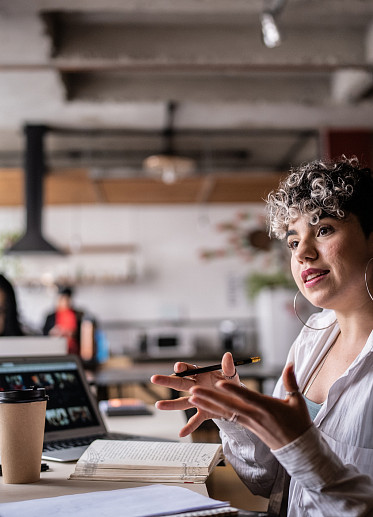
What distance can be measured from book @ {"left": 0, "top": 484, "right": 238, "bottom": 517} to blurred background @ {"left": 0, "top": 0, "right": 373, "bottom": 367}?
269 centimetres

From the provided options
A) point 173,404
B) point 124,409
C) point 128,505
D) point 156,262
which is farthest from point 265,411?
point 156,262

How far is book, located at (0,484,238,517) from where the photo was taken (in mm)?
963

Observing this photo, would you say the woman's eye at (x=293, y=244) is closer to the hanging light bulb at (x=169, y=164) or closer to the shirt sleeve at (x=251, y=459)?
the shirt sleeve at (x=251, y=459)

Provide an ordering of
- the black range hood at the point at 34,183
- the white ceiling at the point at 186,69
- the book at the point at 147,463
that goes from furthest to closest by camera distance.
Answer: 1. the black range hood at the point at 34,183
2. the white ceiling at the point at 186,69
3. the book at the point at 147,463

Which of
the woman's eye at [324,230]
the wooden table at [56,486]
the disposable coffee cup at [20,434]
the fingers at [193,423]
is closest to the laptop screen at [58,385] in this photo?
the wooden table at [56,486]

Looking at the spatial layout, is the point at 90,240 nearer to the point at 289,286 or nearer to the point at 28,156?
the point at 28,156

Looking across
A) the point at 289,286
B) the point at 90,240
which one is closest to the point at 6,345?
the point at 289,286

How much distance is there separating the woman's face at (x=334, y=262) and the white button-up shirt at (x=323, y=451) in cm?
14

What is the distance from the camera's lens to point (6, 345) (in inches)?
75.3

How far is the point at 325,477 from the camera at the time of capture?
994 mm

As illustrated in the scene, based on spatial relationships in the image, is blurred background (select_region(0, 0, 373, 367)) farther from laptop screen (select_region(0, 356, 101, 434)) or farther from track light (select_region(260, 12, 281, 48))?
laptop screen (select_region(0, 356, 101, 434))

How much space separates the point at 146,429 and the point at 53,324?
4.24 meters

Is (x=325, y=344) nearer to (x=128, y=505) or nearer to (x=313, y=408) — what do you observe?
(x=313, y=408)

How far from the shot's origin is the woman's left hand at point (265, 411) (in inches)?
37.5
